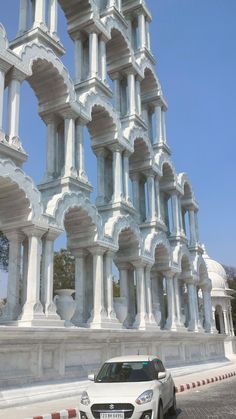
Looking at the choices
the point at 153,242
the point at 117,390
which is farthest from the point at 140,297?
the point at 117,390

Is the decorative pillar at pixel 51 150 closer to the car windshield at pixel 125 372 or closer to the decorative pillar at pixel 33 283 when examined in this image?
the decorative pillar at pixel 33 283

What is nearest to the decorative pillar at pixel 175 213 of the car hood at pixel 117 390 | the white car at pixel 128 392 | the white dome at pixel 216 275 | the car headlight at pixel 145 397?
the white dome at pixel 216 275

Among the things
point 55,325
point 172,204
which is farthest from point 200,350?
point 55,325

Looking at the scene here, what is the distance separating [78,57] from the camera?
2252 cm

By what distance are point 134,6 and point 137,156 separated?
10.1m

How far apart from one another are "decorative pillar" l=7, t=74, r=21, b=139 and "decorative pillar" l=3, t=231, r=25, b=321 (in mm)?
3495

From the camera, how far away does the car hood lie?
913 cm

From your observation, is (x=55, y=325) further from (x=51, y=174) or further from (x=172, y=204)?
(x=172, y=204)

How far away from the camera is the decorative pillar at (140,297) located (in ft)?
72.3

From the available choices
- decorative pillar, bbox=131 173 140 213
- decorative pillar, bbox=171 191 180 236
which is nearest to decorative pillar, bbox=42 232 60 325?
decorative pillar, bbox=131 173 140 213

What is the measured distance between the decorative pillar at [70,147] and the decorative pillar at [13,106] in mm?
3202

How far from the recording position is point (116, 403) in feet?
29.3

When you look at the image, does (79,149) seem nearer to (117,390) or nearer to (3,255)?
(117,390)

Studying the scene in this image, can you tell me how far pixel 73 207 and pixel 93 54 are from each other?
8389 mm
